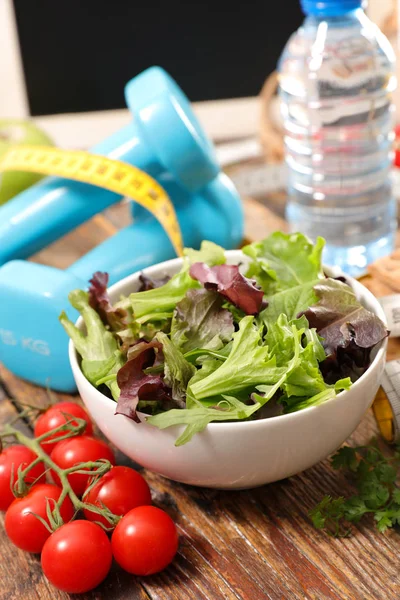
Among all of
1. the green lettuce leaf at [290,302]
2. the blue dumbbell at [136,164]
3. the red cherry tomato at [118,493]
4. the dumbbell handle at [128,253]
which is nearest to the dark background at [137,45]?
the blue dumbbell at [136,164]

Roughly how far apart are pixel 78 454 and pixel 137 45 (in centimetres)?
117

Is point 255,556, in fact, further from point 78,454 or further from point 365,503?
point 78,454

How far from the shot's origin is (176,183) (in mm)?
1384

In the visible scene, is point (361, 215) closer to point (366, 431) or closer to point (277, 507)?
point (366, 431)

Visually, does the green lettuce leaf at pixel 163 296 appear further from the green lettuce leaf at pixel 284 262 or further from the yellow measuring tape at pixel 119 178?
the yellow measuring tape at pixel 119 178

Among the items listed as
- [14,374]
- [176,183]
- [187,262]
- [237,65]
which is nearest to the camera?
[187,262]

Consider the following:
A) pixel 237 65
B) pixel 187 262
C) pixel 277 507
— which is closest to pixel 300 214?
pixel 237 65

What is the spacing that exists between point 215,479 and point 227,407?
0.10 m

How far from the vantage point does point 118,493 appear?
900 millimetres

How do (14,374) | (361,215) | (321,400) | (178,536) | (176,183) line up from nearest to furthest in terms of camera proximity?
1. (321,400)
2. (178,536)
3. (14,374)
4. (176,183)
5. (361,215)

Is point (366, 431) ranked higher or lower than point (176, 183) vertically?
lower

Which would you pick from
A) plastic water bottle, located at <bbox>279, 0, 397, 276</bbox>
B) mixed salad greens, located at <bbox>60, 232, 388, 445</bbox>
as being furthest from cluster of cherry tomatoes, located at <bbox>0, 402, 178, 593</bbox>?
plastic water bottle, located at <bbox>279, 0, 397, 276</bbox>

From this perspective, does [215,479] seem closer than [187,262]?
Yes

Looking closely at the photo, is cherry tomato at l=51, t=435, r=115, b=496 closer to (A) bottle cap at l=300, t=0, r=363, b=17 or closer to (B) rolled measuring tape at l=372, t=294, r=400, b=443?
(B) rolled measuring tape at l=372, t=294, r=400, b=443
